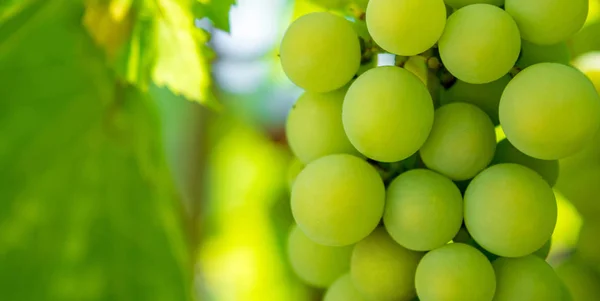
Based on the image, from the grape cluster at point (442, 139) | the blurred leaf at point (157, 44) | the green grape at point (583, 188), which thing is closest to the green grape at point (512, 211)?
the grape cluster at point (442, 139)

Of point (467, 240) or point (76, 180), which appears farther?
point (76, 180)

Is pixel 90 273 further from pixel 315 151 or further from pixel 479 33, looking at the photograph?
pixel 479 33

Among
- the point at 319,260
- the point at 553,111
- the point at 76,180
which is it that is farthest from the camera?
the point at 76,180

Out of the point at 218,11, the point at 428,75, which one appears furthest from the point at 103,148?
the point at 428,75

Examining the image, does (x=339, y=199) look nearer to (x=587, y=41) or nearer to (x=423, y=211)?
(x=423, y=211)

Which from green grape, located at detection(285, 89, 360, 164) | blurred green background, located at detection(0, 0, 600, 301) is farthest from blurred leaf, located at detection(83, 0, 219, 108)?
green grape, located at detection(285, 89, 360, 164)

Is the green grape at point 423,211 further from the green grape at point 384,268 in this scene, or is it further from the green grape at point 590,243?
the green grape at point 590,243

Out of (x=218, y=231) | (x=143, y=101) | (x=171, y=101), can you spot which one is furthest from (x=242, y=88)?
(x=143, y=101)
